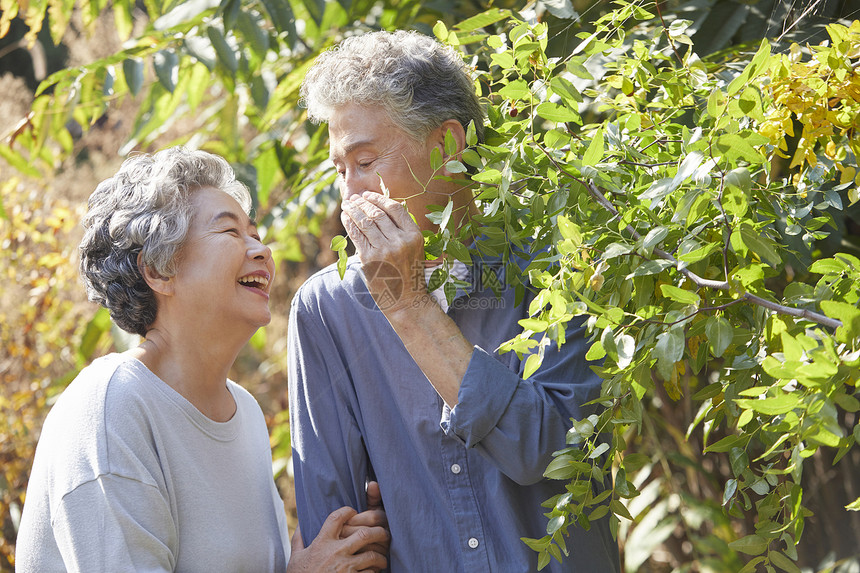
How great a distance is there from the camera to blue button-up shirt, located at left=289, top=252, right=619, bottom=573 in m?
1.33

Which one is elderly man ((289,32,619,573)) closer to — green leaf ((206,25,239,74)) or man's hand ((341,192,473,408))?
man's hand ((341,192,473,408))

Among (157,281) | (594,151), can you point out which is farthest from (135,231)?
(594,151)

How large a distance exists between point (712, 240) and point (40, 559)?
50.0 inches

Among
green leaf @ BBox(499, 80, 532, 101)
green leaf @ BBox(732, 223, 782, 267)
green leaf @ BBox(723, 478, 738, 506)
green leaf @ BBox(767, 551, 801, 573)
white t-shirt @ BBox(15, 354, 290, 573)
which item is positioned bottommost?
white t-shirt @ BBox(15, 354, 290, 573)

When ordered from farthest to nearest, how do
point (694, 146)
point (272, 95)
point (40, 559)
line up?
point (272, 95), point (40, 559), point (694, 146)

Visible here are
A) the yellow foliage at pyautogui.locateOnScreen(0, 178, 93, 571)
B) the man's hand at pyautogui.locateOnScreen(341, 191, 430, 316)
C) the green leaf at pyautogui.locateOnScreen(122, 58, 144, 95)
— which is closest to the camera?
the man's hand at pyautogui.locateOnScreen(341, 191, 430, 316)

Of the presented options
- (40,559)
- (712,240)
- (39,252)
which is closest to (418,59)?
(712,240)

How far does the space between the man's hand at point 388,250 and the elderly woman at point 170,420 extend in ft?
1.44

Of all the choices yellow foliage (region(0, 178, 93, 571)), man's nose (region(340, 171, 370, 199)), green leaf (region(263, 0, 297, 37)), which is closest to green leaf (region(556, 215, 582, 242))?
man's nose (region(340, 171, 370, 199))

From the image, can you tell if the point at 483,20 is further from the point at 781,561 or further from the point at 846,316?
the point at 781,561

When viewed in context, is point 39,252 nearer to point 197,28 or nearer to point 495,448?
point 197,28

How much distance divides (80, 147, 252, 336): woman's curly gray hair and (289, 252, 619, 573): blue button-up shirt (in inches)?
12.0

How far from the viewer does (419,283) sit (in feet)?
4.19

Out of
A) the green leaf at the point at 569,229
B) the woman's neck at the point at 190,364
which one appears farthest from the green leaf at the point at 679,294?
the woman's neck at the point at 190,364
